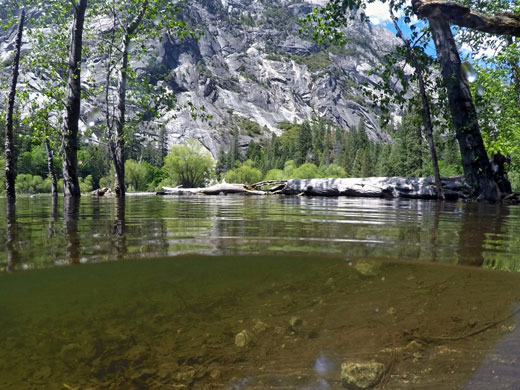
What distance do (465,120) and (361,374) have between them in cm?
840

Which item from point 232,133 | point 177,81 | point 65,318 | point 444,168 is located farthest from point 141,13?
point 177,81

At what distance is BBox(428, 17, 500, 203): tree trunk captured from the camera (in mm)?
8031

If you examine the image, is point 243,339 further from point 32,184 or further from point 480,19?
point 32,184

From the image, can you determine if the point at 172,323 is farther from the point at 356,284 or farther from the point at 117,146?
the point at 117,146

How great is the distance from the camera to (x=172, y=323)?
187 centimetres

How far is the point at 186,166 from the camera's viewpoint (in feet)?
143

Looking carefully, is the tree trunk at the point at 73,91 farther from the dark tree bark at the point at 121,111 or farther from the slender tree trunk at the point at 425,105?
the slender tree trunk at the point at 425,105

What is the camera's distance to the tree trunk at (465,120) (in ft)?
26.3

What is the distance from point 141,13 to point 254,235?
13610 millimetres

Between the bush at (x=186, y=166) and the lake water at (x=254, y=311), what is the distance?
41.1m

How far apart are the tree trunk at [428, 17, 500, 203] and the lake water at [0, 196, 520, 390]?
5.81 meters

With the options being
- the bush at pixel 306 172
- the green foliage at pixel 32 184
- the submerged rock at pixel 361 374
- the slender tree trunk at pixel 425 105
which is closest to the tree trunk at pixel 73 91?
the slender tree trunk at pixel 425 105

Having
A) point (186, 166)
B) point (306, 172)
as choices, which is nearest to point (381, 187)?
point (186, 166)

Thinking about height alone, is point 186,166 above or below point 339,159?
below
